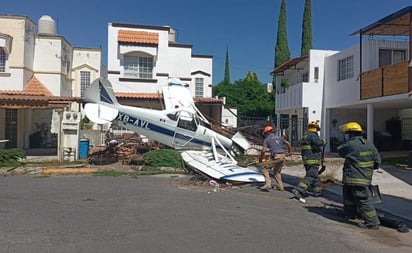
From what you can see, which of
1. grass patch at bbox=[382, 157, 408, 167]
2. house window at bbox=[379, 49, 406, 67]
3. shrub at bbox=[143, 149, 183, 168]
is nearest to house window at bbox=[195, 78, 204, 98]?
shrub at bbox=[143, 149, 183, 168]

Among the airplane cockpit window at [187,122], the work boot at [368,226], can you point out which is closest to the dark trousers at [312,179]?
the work boot at [368,226]

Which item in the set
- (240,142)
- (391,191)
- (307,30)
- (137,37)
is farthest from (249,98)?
(391,191)

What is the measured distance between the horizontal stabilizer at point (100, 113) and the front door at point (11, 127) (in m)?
9.46

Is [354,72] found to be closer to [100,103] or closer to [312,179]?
[312,179]

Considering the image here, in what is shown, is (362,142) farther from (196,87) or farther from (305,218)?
(196,87)

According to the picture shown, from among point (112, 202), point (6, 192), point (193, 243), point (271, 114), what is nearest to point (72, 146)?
point (6, 192)

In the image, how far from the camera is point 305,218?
7.98m

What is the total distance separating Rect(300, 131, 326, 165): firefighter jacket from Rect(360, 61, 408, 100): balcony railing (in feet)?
24.5

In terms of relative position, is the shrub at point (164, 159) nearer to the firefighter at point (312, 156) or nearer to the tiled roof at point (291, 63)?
the firefighter at point (312, 156)

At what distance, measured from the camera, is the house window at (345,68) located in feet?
70.0

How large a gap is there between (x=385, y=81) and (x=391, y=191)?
23.6ft

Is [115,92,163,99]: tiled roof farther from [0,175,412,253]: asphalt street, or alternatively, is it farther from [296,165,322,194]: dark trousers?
[296,165,322,194]: dark trousers

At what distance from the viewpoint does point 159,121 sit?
54.7 ft

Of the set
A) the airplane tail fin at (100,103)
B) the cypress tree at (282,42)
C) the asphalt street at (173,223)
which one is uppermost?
the cypress tree at (282,42)
